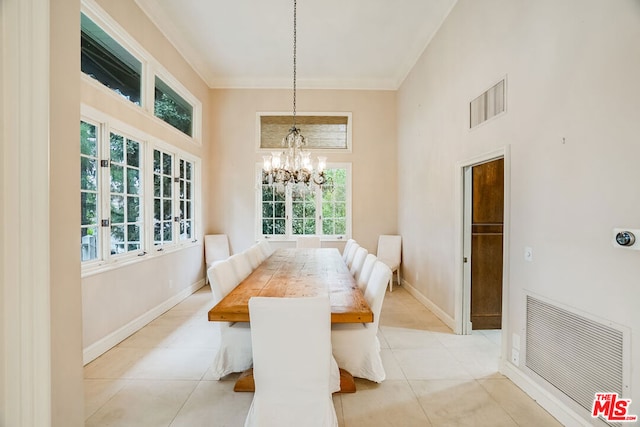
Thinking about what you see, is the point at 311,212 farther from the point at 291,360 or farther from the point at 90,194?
the point at 291,360

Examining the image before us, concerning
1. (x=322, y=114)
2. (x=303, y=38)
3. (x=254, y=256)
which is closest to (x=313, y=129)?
(x=322, y=114)

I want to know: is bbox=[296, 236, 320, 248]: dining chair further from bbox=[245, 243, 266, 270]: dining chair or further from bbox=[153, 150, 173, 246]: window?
bbox=[153, 150, 173, 246]: window

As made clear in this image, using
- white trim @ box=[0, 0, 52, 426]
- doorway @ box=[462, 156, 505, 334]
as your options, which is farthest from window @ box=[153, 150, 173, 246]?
doorway @ box=[462, 156, 505, 334]

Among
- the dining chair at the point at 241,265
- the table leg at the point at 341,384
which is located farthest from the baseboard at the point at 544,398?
the dining chair at the point at 241,265

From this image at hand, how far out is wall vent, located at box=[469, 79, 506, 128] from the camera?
2.63 meters

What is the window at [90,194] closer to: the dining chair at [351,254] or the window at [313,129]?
the dining chair at [351,254]

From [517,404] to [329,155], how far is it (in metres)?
4.56

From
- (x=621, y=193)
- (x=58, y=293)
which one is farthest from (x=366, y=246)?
(x=58, y=293)

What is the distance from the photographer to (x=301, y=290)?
2432 millimetres

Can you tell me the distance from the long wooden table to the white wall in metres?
1.28

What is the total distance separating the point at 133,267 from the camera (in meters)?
3.37

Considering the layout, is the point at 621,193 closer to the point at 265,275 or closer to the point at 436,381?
the point at 436,381

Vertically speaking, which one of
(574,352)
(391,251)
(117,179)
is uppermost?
(117,179)

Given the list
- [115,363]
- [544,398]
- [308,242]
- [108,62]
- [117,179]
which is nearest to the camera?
[544,398]
